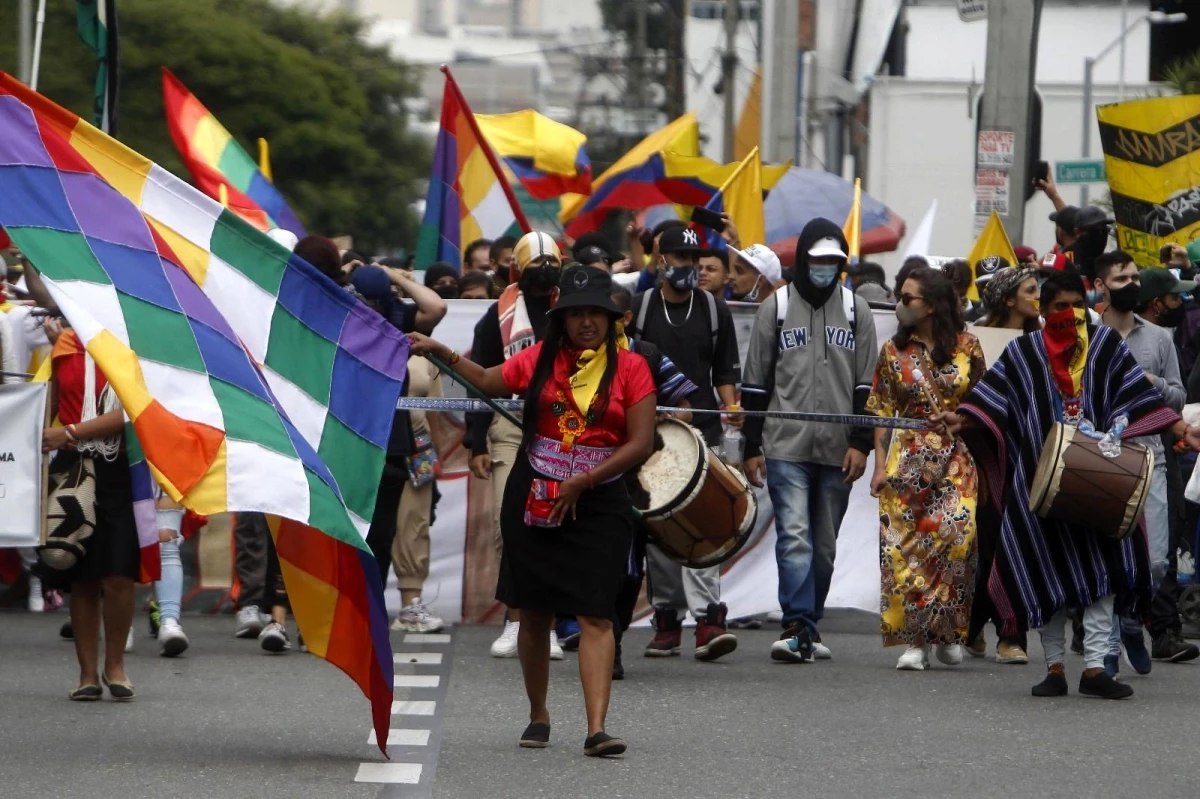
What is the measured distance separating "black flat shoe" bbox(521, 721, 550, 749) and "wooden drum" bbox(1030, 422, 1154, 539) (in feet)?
7.98

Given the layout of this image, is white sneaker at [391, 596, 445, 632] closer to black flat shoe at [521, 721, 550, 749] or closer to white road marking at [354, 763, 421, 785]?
black flat shoe at [521, 721, 550, 749]

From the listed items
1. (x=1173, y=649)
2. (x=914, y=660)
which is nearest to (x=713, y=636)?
(x=914, y=660)

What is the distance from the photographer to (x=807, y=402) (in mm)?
10453

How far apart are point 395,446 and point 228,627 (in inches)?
68.4

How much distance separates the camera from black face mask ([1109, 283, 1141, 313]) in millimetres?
10711

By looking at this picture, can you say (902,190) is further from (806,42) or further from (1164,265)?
(1164,265)

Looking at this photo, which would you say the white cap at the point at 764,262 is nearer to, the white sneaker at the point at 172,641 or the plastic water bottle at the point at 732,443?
the plastic water bottle at the point at 732,443

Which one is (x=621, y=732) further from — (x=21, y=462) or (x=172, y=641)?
(x=21, y=462)

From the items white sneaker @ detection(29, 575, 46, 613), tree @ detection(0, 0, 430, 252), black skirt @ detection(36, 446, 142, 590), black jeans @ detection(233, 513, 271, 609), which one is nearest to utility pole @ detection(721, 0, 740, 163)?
tree @ detection(0, 0, 430, 252)

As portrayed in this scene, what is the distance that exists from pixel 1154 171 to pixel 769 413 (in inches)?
152

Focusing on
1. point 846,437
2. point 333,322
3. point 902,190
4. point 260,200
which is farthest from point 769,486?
point 902,190

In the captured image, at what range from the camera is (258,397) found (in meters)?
7.32

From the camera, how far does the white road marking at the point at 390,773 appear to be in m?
7.23

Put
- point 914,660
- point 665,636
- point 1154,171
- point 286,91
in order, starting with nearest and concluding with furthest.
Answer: point 914,660
point 665,636
point 1154,171
point 286,91
